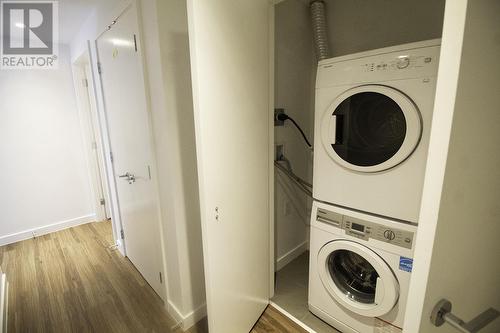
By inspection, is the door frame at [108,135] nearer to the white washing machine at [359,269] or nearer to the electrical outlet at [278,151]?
the electrical outlet at [278,151]

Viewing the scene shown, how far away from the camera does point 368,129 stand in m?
1.29

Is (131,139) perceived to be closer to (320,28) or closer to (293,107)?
(293,107)

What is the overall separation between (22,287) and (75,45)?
245 cm

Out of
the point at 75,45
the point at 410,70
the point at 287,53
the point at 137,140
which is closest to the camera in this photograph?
the point at 410,70

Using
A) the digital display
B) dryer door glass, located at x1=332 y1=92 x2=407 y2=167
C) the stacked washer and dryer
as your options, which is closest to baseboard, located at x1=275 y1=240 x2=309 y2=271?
the stacked washer and dryer

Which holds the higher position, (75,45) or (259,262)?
(75,45)

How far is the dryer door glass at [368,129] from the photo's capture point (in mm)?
1179

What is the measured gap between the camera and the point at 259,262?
5.26ft

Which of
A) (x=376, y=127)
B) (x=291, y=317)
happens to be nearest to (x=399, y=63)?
(x=376, y=127)

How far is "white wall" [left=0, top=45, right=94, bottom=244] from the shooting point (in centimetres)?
269

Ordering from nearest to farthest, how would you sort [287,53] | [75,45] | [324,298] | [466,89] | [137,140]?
[466,89] → [324,298] → [137,140] → [287,53] → [75,45]

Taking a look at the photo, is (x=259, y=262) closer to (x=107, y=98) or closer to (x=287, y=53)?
(x=287, y=53)

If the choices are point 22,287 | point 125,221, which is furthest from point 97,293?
point 22,287

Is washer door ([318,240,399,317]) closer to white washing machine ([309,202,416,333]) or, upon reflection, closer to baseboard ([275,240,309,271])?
white washing machine ([309,202,416,333])
